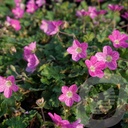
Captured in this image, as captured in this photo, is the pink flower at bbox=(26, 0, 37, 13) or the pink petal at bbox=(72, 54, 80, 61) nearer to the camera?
the pink petal at bbox=(72, 54, 80, 61)

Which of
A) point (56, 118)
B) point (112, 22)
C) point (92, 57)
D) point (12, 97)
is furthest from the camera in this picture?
point (112, 22)

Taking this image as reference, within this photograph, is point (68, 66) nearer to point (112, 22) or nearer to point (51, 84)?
point (51, 84)

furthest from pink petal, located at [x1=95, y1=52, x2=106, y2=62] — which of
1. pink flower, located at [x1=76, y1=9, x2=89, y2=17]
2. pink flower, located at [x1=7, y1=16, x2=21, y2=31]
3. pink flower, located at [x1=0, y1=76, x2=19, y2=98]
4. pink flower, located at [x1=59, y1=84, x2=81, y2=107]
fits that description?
pink flower, located at [x1=7, y1=16, x2=21, y2=31]

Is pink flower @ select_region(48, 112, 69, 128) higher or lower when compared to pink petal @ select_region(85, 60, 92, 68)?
lower

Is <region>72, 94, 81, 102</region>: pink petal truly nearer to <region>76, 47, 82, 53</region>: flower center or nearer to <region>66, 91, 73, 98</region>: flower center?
<region>66, 91, 73, 98</region>: flower center

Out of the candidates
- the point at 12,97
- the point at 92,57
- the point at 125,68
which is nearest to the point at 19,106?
the point at 12,97

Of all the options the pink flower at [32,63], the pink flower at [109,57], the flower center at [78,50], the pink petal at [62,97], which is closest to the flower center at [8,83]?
the pink flower at [32,63]

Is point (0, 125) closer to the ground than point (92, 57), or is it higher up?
closer to the ground
